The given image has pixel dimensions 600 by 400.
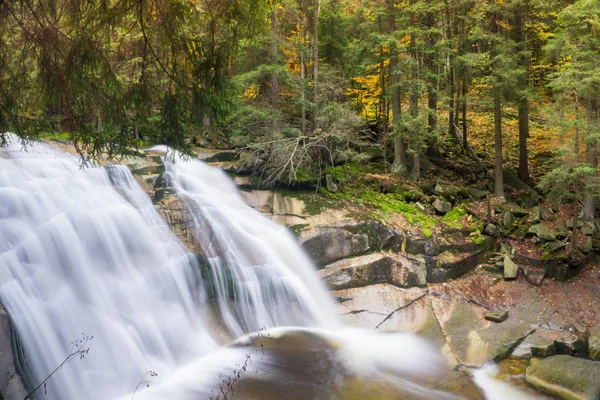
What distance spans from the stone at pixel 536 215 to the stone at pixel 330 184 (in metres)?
6.74

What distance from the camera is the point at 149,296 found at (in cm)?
952

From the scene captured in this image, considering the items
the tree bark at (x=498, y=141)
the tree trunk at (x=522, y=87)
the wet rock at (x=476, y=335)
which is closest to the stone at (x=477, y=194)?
the tree bark at (x=498, y=141)

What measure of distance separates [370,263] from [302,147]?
4384 millimetres

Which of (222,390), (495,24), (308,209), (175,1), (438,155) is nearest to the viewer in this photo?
(175,1)

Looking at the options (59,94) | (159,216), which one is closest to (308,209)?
(159,216)

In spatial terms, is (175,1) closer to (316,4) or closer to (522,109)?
(316,4)

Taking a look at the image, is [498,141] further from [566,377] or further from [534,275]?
[566,377]

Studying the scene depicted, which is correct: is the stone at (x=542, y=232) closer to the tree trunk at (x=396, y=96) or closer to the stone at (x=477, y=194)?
the stone at (x=477, y=194)

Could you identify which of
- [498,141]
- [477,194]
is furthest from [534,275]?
[498,141]

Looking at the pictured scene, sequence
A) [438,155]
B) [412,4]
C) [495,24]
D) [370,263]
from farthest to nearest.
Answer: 1. [438,155]
2. [495,24]
3. [412,4]
4. [370,263]

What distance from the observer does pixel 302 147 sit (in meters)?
13.9

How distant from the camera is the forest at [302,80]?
5422 mm

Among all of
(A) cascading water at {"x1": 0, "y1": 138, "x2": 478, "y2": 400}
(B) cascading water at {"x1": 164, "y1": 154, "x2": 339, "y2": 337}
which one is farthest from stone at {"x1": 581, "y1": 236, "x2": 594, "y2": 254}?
(B) cascading water at {"x1": 164, "y1": 154, "x2": 339, "y2": 337}

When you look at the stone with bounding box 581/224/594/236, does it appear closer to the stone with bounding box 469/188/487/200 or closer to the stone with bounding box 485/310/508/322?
the stone with bounding box 469/188/487/200
